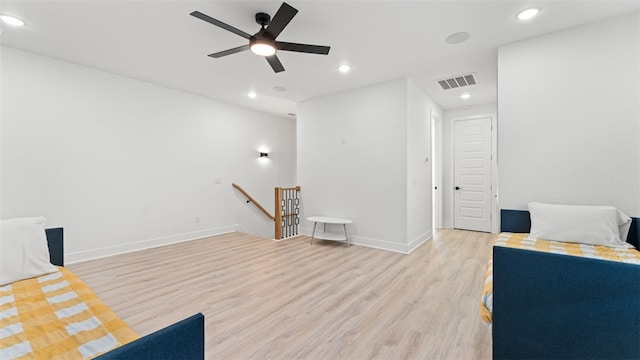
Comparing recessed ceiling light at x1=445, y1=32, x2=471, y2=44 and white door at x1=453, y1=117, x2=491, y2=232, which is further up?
recessed ceiling light at x1=445, y1=32, x2=471, y2=44

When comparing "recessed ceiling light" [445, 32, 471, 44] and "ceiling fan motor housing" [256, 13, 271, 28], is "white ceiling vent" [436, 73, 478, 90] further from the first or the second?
"ceiling fan motor housing" [256, 13, 271, 28]

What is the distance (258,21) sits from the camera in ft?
8.86

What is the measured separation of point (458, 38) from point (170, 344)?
3744mm

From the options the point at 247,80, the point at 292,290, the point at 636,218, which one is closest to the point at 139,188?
the point at 247,80

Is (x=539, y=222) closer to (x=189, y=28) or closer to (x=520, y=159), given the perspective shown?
(x=520, y=159)

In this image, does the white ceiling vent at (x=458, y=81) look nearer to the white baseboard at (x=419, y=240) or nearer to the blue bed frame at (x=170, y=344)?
the white baseboard at (x=419, y=240)

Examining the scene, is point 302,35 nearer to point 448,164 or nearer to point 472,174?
point 448,164

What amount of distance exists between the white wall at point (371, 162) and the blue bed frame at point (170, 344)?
12.7 feet

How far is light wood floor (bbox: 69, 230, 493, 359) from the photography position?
1.99 metres

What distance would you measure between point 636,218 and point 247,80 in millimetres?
5139

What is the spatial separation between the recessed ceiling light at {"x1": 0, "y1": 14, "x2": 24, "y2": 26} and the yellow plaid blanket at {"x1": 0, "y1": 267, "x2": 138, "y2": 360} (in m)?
2.76

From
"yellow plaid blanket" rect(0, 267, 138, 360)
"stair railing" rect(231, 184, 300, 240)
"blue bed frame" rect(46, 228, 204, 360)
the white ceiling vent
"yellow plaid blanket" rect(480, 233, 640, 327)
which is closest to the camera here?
"blue bed frame" rect(46, 228, 204, 360)

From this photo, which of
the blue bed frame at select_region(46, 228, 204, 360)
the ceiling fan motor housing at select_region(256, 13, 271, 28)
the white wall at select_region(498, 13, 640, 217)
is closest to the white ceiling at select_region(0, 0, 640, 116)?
the ceiling fan motor housing at select_region(256, 13, 271, 28)

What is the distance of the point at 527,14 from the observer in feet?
8.51
